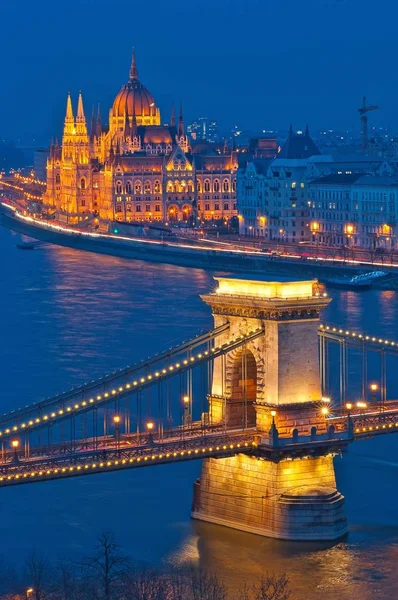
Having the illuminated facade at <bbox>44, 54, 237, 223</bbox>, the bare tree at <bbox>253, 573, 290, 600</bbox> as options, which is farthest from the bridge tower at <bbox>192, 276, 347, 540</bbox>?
the illuminated facade at <bbox>44, 54, 237, 223</bbox>

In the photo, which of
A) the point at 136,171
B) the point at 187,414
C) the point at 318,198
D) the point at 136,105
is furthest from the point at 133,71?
the point at 187,414

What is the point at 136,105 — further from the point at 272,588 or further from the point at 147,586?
the point at 147,586

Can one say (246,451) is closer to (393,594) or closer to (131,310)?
(393,594)

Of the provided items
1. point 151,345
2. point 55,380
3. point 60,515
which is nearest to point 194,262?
point 151,345

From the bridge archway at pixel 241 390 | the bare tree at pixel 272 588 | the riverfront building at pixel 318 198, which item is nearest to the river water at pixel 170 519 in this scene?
the bare tree at pixel 272 588

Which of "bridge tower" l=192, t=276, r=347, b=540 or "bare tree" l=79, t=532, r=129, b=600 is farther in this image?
"bridge tower" l=192, t=276, r=347, b=540

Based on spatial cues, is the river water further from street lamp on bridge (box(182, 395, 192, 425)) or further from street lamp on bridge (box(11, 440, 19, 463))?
street lamp on bridge (box(11, 440, 19, 463))
